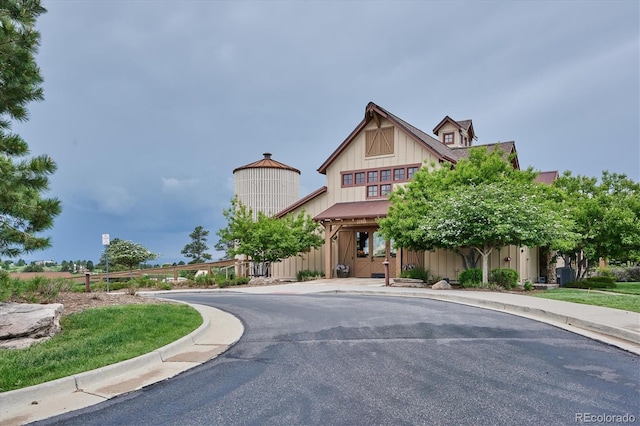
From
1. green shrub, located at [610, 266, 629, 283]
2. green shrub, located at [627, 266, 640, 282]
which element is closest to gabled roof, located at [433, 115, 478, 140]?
green shrub, located at [610, 266, 629, 283]

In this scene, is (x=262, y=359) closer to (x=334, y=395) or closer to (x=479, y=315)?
(x=334, y=395)

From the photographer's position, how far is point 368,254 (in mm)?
25156

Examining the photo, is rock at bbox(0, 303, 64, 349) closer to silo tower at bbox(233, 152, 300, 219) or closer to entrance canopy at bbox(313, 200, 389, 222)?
entrance canopy at bbox(313, 200, 389, 222)

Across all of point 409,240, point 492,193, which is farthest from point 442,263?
point 492,193

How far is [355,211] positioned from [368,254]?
9.55 ft

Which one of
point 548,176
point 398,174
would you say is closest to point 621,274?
point 548,176

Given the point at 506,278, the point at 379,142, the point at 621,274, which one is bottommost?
the point at 621,274

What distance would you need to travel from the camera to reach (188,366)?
20.9 feet

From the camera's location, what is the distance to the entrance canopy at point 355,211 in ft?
74.1

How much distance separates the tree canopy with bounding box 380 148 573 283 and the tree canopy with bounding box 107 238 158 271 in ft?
78.9

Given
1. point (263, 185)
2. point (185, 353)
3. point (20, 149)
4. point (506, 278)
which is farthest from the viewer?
point (263, 185)

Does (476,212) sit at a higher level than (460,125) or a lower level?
lower

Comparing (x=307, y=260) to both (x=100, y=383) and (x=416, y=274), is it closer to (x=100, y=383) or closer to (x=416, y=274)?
(x=416, y=274)

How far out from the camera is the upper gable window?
81.9ft
